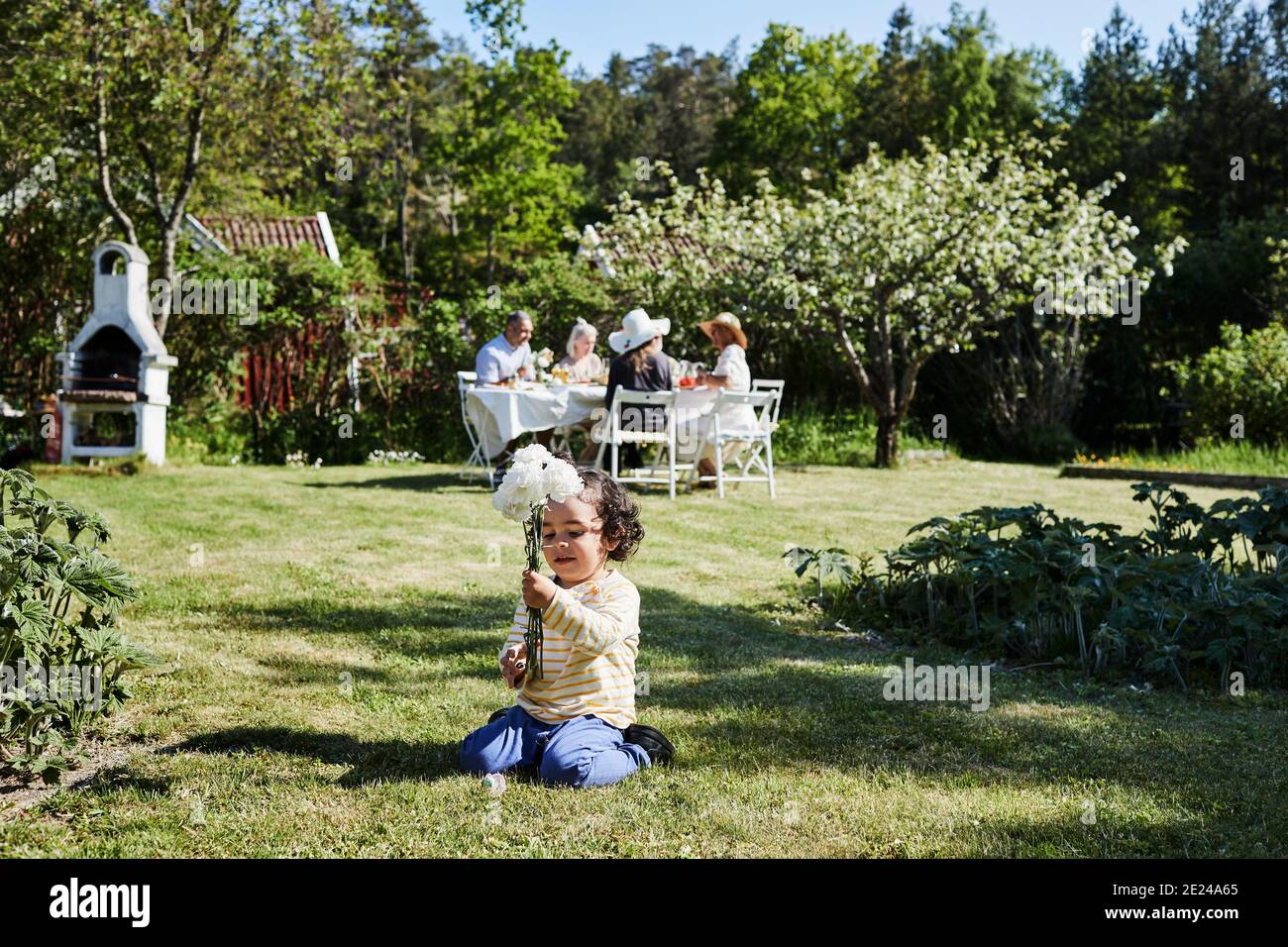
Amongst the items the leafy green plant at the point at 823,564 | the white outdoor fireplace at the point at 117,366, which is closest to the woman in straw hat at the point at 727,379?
the leafy green plant at the point at 823,564

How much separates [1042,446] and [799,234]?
5.76 meters

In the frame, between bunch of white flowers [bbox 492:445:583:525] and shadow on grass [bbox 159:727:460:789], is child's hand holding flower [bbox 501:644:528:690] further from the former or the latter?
bunch of white flowers [bbox 492:445:583:525]

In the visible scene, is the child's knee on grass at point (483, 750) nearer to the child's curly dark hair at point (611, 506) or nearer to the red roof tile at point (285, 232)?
the child's curly dark hair at point (611, 506)

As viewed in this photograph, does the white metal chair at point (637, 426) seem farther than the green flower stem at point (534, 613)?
Yes

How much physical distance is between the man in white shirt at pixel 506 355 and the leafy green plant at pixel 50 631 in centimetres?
722

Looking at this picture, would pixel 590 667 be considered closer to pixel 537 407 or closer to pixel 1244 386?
pixel 537 407

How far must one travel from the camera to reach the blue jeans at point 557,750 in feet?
10.5

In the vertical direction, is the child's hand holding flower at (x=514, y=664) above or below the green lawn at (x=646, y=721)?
above

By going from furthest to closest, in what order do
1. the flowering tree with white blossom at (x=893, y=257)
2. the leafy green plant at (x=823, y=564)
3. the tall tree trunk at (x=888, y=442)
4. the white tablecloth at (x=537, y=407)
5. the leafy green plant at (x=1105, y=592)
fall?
the tall tree trunk at (x=888, y=442) → the flowering tree with white blossom at (x=893, y=257) → the white tablecloth at (x=537, y=407) → the leafy green plant at (x=823, y=564) → the leafy green plant at (x=1105, y=592)

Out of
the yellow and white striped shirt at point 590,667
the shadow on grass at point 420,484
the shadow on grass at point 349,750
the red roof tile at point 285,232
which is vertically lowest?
the shadow on grass at point 349,750

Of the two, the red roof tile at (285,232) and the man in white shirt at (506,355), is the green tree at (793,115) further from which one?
the man in white shirt at (506,355)

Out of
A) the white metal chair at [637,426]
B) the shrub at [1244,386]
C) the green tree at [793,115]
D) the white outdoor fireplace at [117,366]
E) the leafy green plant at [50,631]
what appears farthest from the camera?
the green tree at [793,115]

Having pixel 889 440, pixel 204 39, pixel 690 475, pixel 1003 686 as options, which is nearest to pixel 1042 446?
pixel 889 440

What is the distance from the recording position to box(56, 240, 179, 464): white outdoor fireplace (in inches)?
459
